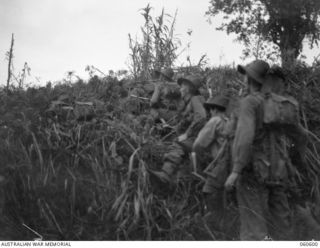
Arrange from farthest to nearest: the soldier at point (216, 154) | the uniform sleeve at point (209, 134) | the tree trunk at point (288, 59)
A: 1. the tree trunk at point (288, 59)
2. the uniform sleeve at point (209, 134)
3. the soldier at point (216, 154)

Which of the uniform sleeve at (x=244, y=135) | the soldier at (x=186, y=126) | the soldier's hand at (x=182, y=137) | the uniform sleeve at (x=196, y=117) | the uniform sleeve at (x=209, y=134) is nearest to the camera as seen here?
the uniform sleeve at (x=244, y=135)

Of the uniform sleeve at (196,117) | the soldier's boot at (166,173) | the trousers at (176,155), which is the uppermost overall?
the uniform sleeve at (196,117)

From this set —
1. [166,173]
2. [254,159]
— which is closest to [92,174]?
[166,173]

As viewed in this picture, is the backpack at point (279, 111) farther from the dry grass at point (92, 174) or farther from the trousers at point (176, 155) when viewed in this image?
the trousers at point (176, 155)

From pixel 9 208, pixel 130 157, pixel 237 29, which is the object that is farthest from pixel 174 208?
pixel 237 29

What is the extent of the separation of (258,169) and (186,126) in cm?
226

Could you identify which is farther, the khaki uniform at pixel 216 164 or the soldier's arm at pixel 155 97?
the soldier's arm at pixel 155 97

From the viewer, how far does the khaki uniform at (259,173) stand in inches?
184

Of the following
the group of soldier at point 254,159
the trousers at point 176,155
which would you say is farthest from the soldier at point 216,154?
the trousers at point 176,155

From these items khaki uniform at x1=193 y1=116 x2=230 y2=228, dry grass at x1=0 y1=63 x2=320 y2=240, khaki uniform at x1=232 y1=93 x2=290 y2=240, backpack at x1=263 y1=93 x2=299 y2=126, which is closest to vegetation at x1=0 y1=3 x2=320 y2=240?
dry grass at x1=0 y1=63 x2=320 y2=240

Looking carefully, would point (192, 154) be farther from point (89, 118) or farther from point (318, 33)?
point (318, 33)

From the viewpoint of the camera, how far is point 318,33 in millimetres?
14133

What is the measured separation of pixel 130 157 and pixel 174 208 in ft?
2.69

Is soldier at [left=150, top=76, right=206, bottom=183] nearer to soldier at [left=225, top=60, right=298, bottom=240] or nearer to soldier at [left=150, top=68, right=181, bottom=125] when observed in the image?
soldier at [left=150, top=68, right=181, bottom=125]
